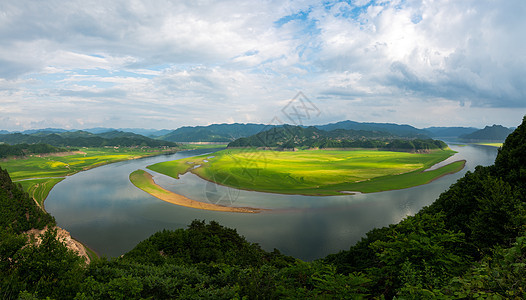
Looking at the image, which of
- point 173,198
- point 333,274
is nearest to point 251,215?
point 173,198

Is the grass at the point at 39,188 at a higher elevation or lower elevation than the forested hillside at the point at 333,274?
lower

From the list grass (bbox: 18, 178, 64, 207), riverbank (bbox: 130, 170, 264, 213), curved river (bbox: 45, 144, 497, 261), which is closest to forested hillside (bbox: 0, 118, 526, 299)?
curved river (bbox: 45, 144, 497, 261)

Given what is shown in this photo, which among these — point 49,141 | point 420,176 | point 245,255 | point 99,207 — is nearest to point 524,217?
point 245,255

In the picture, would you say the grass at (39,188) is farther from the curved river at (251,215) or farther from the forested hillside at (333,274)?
the forested hillside at (333,274)

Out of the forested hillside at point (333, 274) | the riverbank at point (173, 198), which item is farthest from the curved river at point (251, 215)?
the forested hillside at point (333, 274)

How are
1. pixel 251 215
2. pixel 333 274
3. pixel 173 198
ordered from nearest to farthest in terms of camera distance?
pixel 333 274 → pixel 251 215 → pixel 173 198

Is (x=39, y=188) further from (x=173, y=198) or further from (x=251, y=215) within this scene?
(x=251, y=215)

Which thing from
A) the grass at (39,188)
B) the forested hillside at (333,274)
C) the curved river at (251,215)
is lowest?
the curved river at (251,215)

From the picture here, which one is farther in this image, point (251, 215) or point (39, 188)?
point (39, 188)
